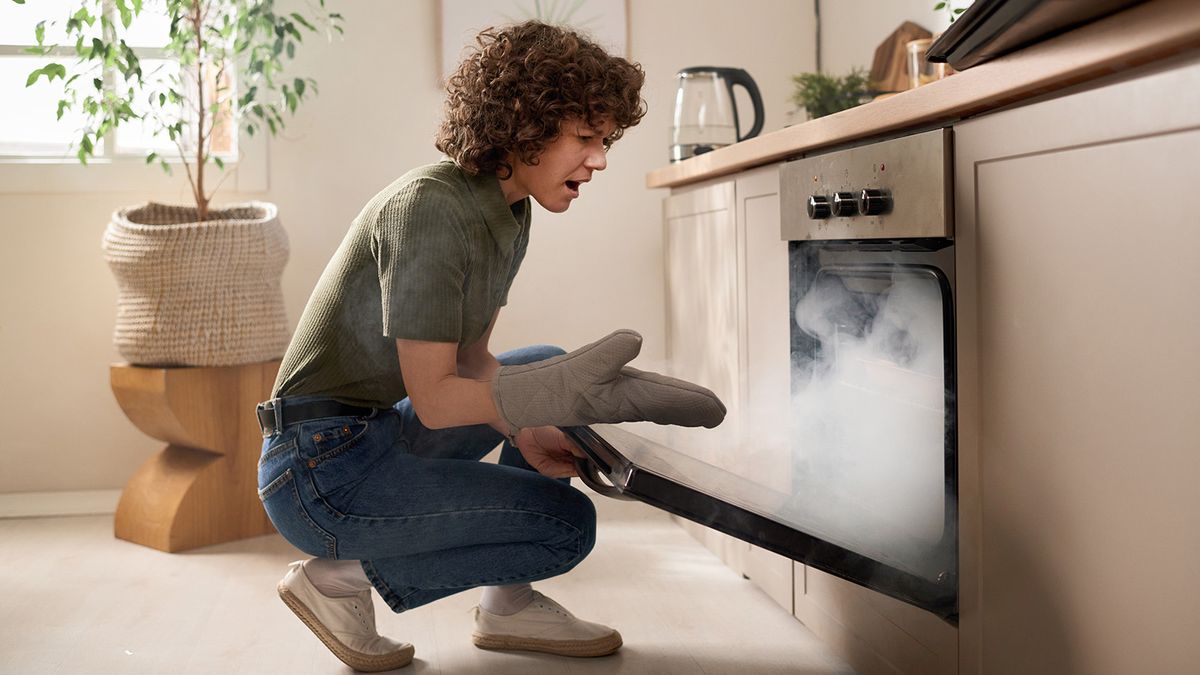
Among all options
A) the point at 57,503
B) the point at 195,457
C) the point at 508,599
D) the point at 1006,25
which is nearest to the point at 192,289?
the point at 195,457

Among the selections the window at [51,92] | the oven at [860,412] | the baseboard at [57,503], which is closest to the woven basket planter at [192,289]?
the window at [51,92]

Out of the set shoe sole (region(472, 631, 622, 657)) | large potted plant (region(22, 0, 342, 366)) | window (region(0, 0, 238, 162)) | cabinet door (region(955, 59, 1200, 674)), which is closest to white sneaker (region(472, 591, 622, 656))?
shoe sole (region(472, 631, 622, 657))

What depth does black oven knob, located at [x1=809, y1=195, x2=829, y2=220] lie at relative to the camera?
5.38ft

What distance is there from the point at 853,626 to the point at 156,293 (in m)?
1.83

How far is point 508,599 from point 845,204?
0.90m

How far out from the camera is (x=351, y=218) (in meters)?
3.05

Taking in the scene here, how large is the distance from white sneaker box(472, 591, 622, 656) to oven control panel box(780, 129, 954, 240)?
765 mm

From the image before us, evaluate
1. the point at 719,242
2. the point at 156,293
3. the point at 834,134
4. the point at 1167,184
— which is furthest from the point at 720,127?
the point at 1167,184

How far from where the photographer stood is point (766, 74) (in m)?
3.22

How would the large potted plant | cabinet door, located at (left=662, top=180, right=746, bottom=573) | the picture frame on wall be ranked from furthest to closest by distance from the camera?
1. the picture frame on wall
2. the large potted plant
3. cabinet door, located at (left=662, top=180, right=746, bottom=573)

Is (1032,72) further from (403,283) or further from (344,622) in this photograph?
(344,622)

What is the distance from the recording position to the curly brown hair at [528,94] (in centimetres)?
150

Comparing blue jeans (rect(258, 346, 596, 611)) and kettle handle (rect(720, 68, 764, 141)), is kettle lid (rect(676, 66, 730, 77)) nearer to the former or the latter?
kettle handle (rect(720, 68, 764, 141))

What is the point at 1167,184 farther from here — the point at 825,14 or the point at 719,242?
the point at 825,14
